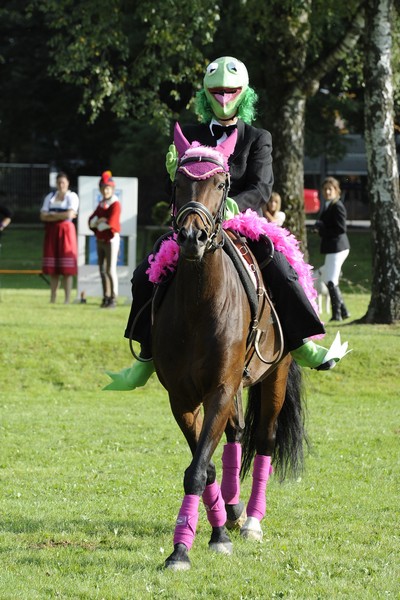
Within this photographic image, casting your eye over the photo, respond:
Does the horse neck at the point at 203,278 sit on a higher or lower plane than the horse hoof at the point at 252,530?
higher

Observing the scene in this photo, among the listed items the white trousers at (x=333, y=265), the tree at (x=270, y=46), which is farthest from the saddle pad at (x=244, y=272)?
the tree at (x=270, y=46)

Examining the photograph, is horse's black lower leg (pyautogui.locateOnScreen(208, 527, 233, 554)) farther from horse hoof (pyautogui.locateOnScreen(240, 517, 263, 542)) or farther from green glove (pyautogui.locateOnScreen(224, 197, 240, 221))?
green glove (pyautogui.locateOnScreen(224, 197, 240, 221))

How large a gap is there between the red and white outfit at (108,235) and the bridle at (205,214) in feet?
50.5

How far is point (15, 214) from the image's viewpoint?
45719 mm

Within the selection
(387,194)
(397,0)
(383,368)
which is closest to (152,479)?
(383,368)

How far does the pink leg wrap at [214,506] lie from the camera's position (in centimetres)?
716

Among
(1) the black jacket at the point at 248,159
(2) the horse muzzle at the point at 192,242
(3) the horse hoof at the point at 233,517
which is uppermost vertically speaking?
(1) the black jacket at the point at 248,159

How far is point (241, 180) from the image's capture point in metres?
7.80

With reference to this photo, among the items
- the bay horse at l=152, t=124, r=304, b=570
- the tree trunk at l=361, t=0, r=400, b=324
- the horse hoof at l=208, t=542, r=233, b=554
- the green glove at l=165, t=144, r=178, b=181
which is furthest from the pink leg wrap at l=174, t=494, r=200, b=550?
the tree trunk at l=361, t=0, r=400, b=324

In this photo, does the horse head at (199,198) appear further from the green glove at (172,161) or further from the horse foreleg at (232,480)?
the horse foreleg at (232,480)

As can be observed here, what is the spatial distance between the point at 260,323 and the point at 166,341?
93 cm

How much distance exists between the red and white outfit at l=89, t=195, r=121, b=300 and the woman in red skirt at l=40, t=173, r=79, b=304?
54 cm

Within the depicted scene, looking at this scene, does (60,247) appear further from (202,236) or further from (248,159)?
(202,236)

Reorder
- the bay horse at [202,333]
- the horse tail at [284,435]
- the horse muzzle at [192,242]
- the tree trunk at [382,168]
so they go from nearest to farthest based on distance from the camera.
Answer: the horse muzzle at [192,242], the bay horse at [202,333], the horse tail at [284,435], the tree trunk at [382,168]
